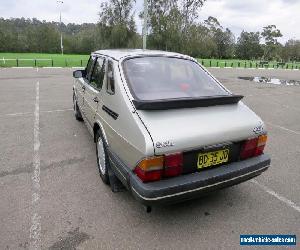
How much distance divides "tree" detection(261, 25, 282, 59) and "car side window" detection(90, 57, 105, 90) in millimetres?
91671

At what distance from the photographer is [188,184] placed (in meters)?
2.68

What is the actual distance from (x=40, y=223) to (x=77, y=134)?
305 cm

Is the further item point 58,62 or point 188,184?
point 58,62

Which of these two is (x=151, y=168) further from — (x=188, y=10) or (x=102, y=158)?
(x=188, y=10)

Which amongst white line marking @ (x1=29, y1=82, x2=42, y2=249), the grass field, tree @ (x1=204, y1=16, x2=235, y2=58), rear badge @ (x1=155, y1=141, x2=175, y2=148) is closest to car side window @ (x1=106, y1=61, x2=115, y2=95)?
rear badge @ (x1=155, y1=141, x2=175, y2=148)

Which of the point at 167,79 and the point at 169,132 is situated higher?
the point at 167,79

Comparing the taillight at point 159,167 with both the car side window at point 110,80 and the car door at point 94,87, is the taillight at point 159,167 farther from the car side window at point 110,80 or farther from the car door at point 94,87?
the car door at point 94,87

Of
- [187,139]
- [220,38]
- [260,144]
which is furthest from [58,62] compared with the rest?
[220,38]

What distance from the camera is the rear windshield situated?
3238 millimetres

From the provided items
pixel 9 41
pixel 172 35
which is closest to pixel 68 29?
pixel 9 41

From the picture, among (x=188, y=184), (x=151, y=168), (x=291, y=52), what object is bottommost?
(x=188, y=184)

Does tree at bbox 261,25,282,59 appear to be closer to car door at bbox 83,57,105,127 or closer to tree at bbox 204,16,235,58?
tree at bbox 204,16,235,58

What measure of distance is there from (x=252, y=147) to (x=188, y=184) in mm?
1017

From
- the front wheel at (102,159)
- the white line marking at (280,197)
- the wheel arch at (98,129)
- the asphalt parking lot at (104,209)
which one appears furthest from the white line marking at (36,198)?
the white line marking at (280,197)
